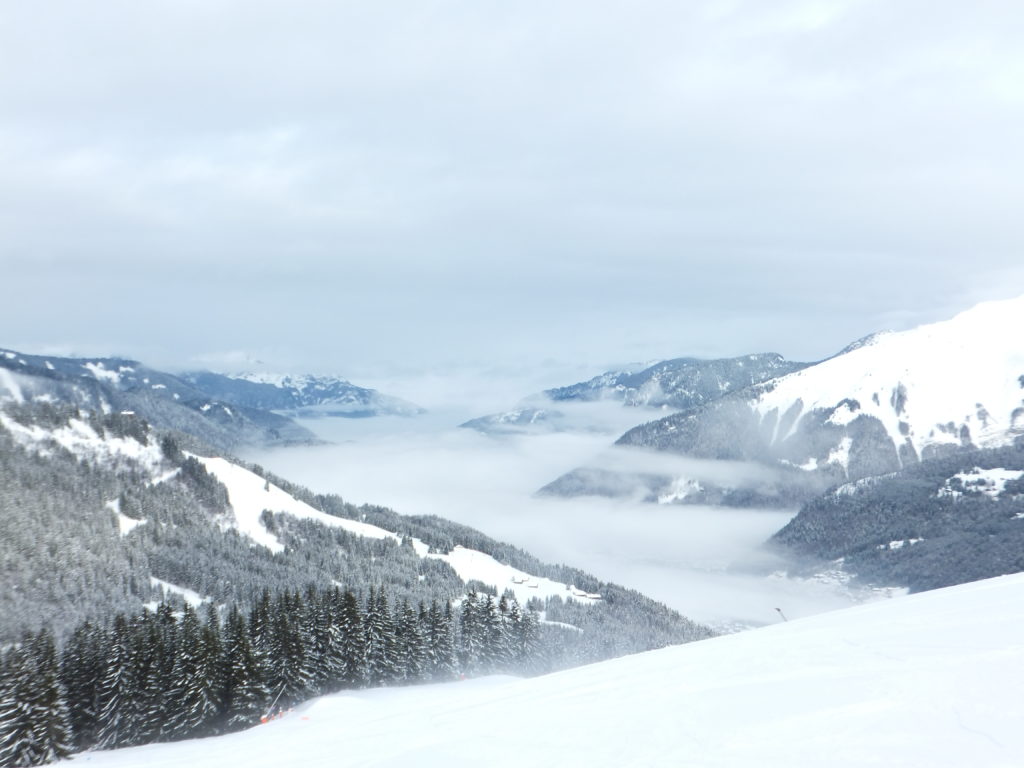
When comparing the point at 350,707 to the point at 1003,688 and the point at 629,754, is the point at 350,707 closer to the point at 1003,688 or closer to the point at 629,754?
the point at 629,754

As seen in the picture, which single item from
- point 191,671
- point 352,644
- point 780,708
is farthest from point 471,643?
point 780,708

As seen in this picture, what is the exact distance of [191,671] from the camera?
6462 centimetres

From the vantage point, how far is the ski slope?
1134 cm

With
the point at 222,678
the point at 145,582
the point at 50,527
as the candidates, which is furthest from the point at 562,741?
the point at 50,527

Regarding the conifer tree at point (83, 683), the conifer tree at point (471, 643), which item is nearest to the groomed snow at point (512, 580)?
the conifer tree at point (471, 643)

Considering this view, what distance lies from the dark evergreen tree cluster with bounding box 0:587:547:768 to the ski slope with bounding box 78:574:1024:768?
4145 cm

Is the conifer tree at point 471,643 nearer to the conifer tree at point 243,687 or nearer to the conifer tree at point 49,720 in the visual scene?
the conifer tree at point 243,687

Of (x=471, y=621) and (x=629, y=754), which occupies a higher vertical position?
(x=629, y=754)

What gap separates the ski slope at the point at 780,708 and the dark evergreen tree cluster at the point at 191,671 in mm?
41446

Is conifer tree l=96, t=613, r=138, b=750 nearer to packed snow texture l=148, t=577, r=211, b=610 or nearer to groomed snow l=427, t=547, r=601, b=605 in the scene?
packed snow texture l=148, t=577, r=211, b=610

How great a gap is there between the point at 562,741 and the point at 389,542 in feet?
609

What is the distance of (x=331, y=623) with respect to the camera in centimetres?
7662

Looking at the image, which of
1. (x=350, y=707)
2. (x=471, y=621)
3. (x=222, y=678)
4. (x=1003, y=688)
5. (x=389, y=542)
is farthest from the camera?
(x=389, y=542)

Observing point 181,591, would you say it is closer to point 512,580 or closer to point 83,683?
point 512,580
